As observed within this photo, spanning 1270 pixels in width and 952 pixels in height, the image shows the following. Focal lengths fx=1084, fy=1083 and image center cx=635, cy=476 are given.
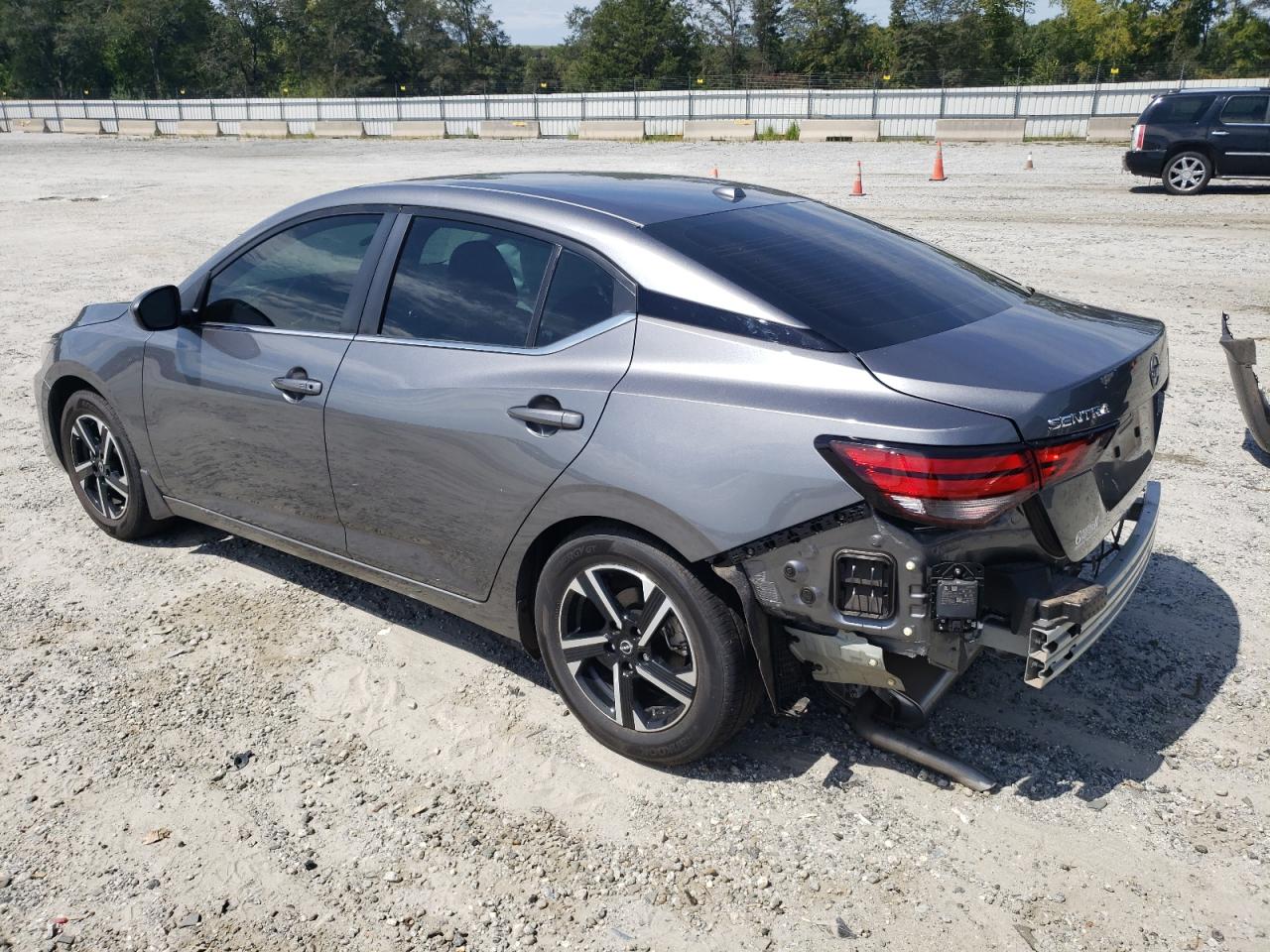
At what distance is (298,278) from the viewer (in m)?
4.30

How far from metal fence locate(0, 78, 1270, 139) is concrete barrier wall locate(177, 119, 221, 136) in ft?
3.03

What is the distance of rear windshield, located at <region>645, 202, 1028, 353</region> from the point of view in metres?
3.17

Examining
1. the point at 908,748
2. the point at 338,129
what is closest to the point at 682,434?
the point at 908,748

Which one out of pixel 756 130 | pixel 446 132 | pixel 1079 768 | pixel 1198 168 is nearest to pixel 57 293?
pixel 1079 768

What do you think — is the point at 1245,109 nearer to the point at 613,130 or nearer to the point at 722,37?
the point at 613,130

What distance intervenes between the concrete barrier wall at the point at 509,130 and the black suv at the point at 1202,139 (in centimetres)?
2742

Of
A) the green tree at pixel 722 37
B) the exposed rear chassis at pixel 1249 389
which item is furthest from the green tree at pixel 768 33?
the exposed rear chassis at pixel 1249 389

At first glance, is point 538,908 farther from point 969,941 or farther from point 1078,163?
point 1078,163

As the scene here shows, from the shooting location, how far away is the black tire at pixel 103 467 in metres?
5.09

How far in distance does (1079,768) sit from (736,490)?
1.48 metres

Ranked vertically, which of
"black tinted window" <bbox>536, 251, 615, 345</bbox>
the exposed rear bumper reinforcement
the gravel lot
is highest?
"black tinted window" <bbox>536, 251, 615, 345</bbox>

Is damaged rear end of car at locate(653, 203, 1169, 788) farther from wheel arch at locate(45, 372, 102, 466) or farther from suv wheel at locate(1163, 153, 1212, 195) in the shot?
suv wheel at locate(1163, 153, 1212, 195)

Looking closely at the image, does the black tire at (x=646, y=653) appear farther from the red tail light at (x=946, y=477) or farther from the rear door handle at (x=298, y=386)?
the rear door handle at (x=298, y=386)

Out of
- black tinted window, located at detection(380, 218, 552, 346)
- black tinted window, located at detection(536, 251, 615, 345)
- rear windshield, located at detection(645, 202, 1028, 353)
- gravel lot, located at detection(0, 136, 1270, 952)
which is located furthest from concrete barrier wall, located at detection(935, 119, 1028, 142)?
black tinted window, located at detection(536, 251, 615, 345)
